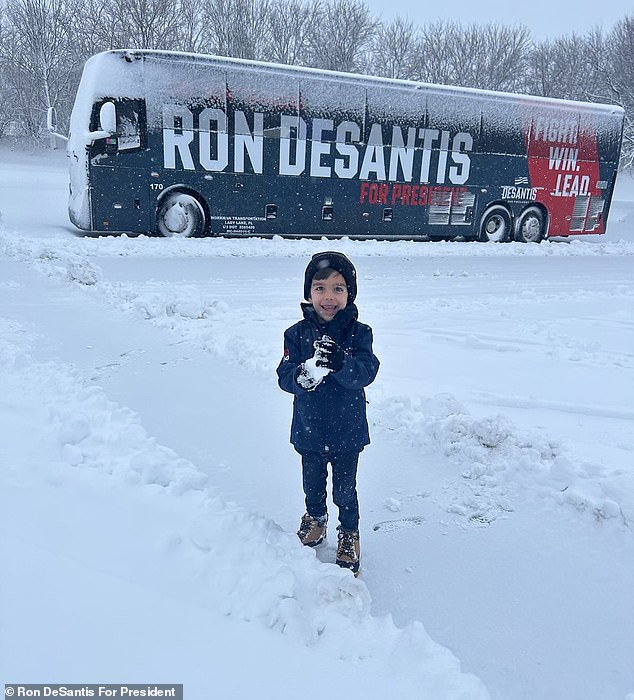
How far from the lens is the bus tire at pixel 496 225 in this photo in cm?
1496

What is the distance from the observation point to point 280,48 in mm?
34688

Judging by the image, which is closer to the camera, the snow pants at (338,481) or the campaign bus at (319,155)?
the snow pants at (338,481)

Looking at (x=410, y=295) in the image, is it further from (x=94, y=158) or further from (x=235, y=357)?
(x=94, y=158)

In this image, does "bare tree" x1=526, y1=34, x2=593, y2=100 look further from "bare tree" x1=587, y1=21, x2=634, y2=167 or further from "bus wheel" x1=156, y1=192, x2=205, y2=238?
"bus wheel" x1=156, y1=192, x2=205, y2=238

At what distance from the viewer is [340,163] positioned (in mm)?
13164

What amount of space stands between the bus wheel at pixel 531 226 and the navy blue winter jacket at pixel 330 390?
14.3m

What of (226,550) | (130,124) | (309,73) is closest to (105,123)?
(130,124)

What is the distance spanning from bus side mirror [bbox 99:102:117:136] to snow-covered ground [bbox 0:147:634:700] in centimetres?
611

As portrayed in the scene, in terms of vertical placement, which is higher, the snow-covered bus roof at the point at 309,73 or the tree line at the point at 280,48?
the tree line at the point at 280,48

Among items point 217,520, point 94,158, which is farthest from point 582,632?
point 94,158

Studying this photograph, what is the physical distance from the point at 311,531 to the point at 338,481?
313 mm

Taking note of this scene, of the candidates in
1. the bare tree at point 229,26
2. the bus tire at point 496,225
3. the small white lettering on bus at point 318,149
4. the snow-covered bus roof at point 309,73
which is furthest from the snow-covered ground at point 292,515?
the bare tree at point 229,26

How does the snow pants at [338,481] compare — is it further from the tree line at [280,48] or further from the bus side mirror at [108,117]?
the tree line at [280,48]

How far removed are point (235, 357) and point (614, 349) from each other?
366cm
